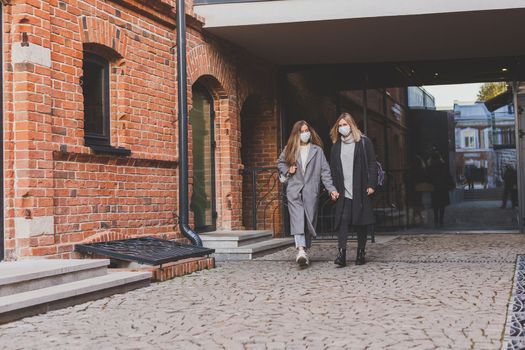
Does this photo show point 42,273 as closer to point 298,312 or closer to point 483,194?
point 298,312

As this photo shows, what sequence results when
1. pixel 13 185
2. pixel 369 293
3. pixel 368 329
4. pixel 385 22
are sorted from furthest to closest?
pixel 385 22
pixel 13 185
pixel 369 293
pixel 368 329

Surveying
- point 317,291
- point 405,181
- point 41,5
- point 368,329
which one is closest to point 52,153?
point 41,5

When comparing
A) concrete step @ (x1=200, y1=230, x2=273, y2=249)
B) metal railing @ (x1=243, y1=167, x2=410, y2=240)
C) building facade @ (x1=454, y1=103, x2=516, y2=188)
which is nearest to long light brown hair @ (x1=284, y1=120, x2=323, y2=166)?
concrete step @ (x1=200, y1=230, x2=273, y2=249)

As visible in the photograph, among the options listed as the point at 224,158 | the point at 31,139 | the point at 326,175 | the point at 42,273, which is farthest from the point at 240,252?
the point at 42,273

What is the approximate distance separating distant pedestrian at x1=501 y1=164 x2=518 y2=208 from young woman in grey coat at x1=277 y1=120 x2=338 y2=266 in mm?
6923

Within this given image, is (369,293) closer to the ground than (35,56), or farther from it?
closer to the ground

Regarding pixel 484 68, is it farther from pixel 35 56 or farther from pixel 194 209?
pixel 35 56

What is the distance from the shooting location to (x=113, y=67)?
9008 millimetres

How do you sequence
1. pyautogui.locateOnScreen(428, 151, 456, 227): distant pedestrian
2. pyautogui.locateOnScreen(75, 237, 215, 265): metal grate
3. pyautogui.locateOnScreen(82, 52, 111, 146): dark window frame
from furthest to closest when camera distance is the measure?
pyautogui.locateOnScreen(428, 151, 456, 227): distant pedestrian < pyautogui.locateOnScreen(82, 52, 111, 146): dark window frame < pyautogui.locateOnScreen(75, 237, 215, 265): metal grate

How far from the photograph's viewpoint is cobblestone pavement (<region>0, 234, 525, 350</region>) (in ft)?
15.3

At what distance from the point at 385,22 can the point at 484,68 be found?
467cm

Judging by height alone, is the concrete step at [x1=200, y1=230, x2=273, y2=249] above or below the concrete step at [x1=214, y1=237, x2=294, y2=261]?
above

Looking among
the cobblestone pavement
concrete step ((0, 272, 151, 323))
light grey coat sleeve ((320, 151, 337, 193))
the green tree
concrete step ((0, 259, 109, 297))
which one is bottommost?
the cobblestone pavement

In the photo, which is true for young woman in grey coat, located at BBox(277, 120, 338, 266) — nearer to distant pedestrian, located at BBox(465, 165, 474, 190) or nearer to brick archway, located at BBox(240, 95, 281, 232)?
brick archway, located at BBox(240, 95, 281, 232)
